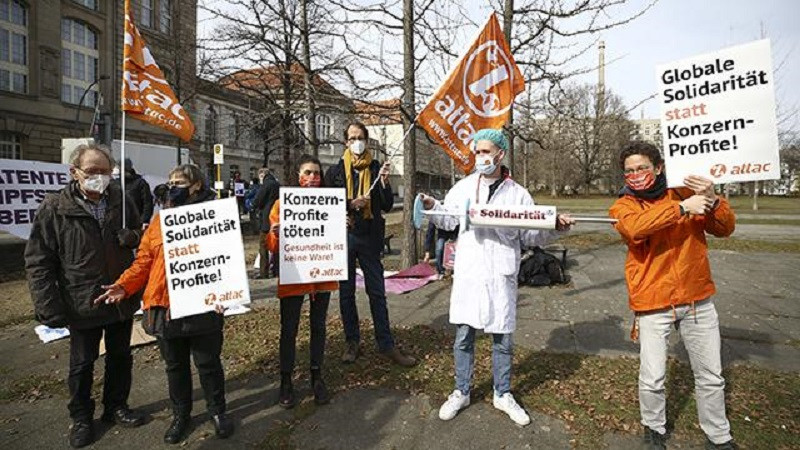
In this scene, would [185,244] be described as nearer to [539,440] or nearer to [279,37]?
[539,440]

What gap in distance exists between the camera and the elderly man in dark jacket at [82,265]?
3182 mm

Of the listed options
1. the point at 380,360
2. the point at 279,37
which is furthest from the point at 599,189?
the point at 380,360

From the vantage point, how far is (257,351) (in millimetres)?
5039

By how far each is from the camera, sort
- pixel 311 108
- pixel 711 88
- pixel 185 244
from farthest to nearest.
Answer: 1. pixel 311 108
2. pixel 185 244
3. pixel 711 88

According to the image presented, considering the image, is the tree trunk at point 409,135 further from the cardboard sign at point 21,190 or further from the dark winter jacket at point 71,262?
the dark winter jacket at point 71,262

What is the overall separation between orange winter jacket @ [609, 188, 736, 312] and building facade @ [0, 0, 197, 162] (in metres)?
24.5

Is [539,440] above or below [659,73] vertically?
below

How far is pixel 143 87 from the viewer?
534cm

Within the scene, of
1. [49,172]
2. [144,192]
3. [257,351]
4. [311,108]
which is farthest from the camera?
[311,108]

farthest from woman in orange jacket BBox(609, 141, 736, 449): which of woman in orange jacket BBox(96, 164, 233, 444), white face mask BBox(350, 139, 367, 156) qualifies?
woman in orange jacket BBox(96, 164, 233, 444)

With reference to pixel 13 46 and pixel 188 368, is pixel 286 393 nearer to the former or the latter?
pixel 188 368

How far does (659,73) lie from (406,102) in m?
6.12

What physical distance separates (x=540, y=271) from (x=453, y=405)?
5206 millimetres

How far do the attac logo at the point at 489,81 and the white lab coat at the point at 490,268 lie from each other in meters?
1.81
